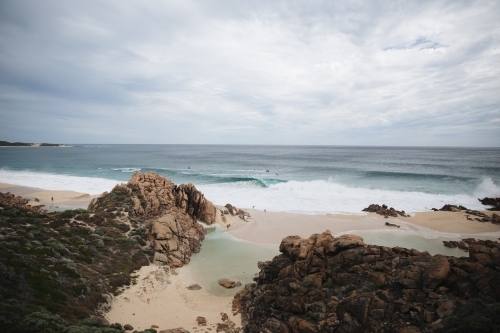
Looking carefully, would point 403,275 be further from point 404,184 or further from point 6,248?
point 404,184

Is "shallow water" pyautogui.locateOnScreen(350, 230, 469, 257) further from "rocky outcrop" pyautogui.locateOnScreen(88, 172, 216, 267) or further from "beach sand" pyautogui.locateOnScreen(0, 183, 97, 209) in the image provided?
"beach sand" pyautogui.locateOnScreen(0, 183, 97, 209)

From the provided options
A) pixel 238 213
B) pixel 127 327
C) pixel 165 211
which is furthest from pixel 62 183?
pixel 127 327

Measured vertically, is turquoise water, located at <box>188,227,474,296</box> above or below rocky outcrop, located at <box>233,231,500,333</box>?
below

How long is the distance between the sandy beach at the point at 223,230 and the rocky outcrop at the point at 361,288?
8.04 ft

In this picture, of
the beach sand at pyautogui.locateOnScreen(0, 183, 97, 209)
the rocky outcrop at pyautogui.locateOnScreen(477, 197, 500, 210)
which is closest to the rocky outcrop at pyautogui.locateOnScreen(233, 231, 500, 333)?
the beach sand at pyautogui.locateOnScreen(0, 183, 97, 209)

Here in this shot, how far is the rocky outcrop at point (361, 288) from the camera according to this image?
943 cm

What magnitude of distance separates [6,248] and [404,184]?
203ft

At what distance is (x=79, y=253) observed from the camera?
18078 mm

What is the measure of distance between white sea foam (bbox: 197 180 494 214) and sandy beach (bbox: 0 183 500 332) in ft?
11.9

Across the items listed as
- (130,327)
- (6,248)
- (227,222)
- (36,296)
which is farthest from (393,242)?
(6,248)

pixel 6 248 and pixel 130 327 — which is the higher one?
pixel 6 248

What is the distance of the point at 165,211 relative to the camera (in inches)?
1064

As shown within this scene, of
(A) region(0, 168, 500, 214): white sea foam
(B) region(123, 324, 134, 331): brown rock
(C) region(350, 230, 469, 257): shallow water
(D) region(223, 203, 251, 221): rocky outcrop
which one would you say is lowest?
(B) region(123, 324, 134, 331): brown rock

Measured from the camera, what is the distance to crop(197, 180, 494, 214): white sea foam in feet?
122
